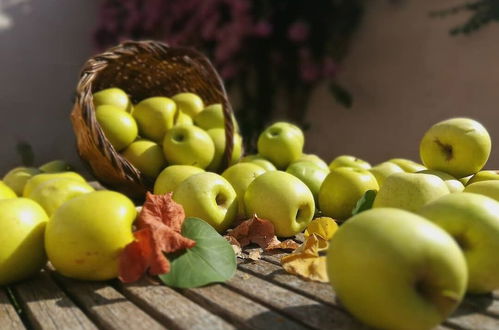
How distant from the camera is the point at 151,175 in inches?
74.5

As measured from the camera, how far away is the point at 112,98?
2.03 meters

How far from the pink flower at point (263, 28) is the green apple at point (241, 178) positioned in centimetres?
268

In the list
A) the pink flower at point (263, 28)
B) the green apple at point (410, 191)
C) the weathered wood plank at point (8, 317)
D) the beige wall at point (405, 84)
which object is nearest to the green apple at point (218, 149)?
the green apple at point (410, 191)

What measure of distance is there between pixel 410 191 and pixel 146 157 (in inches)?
42.9

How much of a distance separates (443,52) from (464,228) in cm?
307

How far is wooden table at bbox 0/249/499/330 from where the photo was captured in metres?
0.78

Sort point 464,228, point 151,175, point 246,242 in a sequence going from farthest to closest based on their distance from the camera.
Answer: point 151,175 → point 246,242 → point 464,228

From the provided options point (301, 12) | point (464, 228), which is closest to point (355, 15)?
point (301, 12)

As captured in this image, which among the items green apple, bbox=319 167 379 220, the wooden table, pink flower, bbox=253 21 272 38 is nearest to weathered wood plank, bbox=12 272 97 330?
the wooden table

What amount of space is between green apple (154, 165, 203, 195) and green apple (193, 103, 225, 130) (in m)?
0.54

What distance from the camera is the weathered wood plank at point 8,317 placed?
812 mm

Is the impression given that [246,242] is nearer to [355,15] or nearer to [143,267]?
[143,267]

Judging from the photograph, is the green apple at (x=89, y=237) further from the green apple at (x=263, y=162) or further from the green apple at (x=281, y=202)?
the green apple at (x=263, y=162)

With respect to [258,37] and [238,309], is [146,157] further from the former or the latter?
[258,37]
